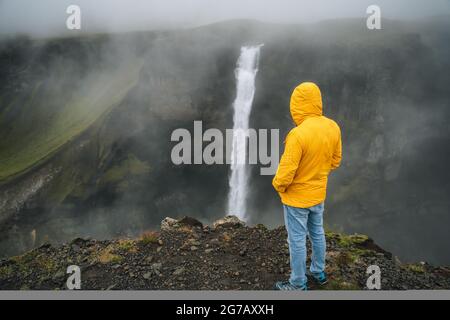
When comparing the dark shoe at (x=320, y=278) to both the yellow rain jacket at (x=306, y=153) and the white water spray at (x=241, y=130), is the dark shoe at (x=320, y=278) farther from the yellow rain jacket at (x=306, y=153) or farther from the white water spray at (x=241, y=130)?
the white water spray at (x=241, y=130)

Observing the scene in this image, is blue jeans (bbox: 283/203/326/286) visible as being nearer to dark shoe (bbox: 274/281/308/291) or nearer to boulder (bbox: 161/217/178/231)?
dark shoe (bbox: 274/281/308/291)

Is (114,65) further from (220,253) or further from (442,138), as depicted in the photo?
(220,253)

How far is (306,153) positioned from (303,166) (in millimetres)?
217

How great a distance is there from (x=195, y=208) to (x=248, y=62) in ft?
90.0

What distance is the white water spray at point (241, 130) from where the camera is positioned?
63625 mm

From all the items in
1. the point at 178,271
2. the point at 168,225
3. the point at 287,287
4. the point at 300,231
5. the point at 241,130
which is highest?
the point at 241,130

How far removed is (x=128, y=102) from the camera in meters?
69.5

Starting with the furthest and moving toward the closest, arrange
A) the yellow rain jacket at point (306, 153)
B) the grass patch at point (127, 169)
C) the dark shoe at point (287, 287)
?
the grass patch at point (127, 169), the dark shoe at point (287, 287), the yellow rain jacket at point (306, 153)

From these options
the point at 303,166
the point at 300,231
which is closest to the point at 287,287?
the point at 300,231

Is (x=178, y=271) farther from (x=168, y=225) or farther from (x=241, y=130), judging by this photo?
(x=241, y=130)

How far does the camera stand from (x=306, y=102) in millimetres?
5918

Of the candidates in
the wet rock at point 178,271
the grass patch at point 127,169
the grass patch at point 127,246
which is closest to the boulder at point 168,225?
the grass patch at point 127,246

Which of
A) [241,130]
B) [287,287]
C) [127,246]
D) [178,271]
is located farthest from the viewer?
[241,130]
